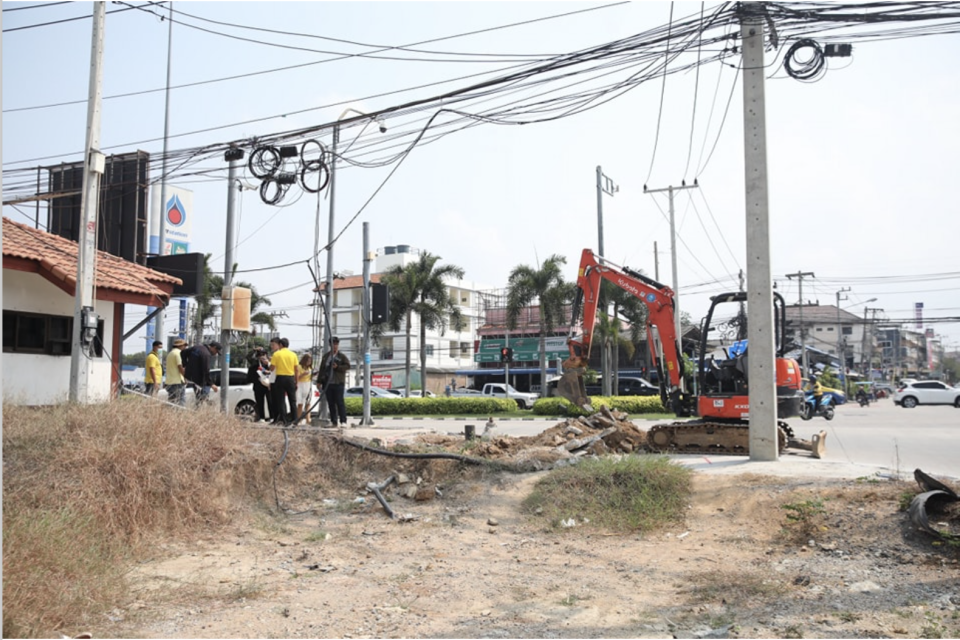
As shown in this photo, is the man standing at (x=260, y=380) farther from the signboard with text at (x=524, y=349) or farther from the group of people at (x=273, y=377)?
the signboard with text at (x=524, y=349)

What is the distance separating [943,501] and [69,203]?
23.0 meters

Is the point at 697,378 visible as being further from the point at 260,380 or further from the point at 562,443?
the point at 260,380

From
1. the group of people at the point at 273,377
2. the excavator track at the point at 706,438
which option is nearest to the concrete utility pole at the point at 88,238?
the group of people at the point at 273,377

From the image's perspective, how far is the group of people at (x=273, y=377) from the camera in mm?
13336

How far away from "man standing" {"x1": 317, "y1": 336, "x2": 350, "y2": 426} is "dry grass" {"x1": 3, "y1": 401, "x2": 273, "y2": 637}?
492cm

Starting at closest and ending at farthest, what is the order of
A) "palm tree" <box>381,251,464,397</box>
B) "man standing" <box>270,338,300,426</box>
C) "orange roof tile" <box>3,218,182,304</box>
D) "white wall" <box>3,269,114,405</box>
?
"orange roof tile" <box>3,218,182,304</box>
"white wall" <box>3,269,114,405</box>
"man standing" <box>270,338,300,426</box>
"palm tree" <box>381,251,464,397</box>

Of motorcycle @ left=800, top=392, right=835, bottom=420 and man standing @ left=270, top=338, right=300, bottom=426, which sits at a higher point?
man standing @ left=270, top=338, right=300, bottom=426

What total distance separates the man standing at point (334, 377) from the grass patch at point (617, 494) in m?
6.80

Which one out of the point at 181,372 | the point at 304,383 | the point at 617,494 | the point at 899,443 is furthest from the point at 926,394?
the point at 181,372

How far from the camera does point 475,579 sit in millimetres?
6609

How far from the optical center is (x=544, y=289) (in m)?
36.6

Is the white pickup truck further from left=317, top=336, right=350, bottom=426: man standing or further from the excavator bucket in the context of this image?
the excavator bucket

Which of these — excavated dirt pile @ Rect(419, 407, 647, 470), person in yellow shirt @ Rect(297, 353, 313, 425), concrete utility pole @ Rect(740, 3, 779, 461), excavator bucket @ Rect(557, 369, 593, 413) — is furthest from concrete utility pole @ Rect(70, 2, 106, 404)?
concrete utility pole @ Rect(740, 3, 779, 461)

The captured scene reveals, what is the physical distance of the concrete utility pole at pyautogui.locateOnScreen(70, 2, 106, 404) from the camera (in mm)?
10219
